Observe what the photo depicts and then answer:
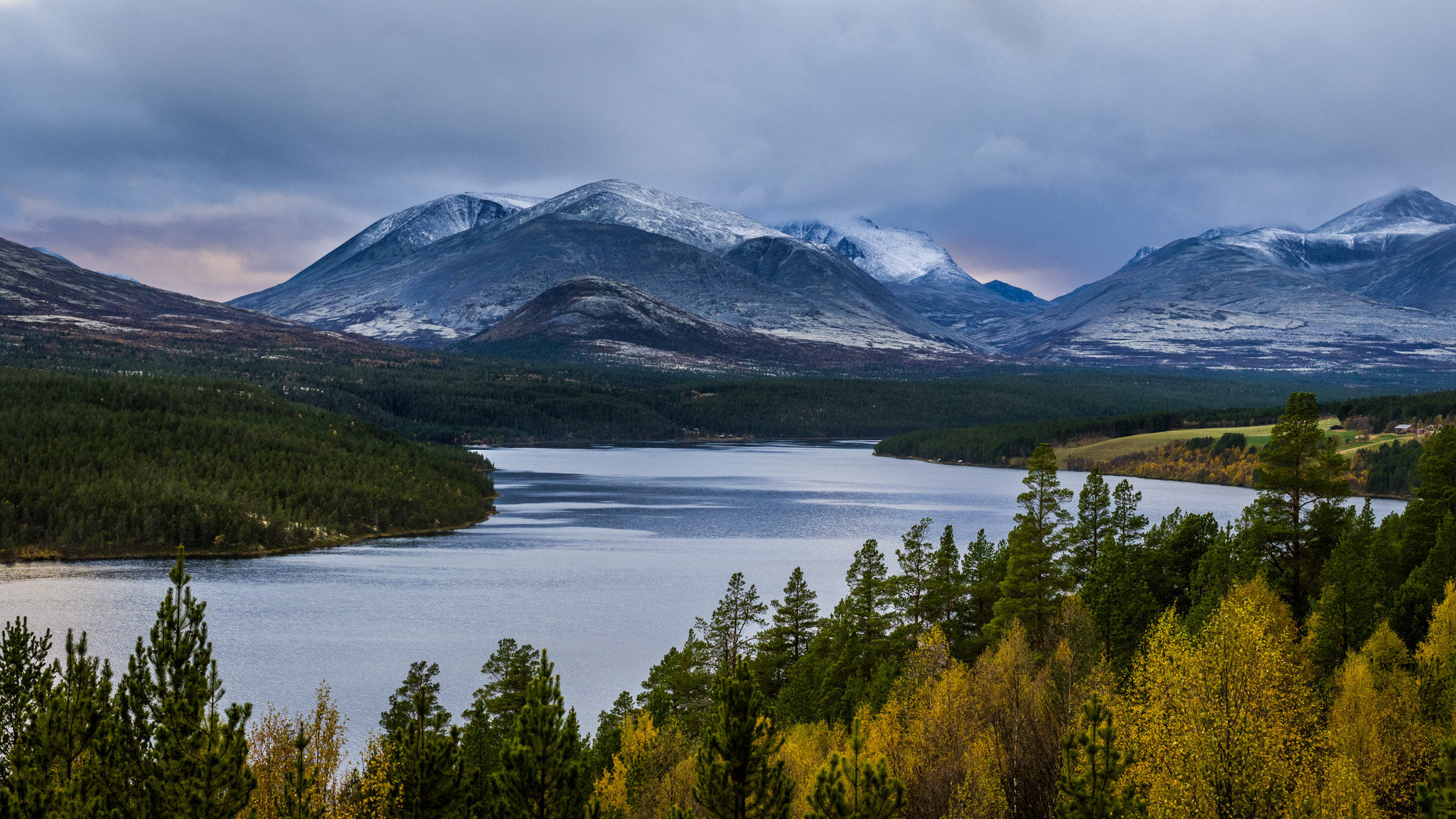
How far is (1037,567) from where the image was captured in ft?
201

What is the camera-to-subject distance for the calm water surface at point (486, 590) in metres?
66.2

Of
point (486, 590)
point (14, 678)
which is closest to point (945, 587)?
point (14, 678)

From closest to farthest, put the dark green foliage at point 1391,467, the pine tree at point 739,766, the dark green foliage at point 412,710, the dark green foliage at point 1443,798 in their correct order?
the dark green foliage at point 1443,798, the pine tree at point 739,766, the dark green foliage at point 412,710, the dark green foliage at point 1391,467

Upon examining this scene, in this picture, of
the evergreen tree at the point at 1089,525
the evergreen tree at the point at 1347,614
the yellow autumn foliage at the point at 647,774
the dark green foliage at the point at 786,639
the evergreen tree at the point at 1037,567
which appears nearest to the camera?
the yellow autumn foliage at the point at 647,774

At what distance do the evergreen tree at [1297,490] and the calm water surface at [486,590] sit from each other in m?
35.8

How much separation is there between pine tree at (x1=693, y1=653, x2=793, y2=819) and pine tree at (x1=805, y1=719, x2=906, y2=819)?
1622 millimetres

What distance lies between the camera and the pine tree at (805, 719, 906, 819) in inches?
836

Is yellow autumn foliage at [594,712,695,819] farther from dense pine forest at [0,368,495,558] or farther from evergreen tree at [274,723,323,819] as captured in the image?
dense pine forest at [0,368,495,558]

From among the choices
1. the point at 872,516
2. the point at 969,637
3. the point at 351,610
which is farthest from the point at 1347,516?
the point at 872,516

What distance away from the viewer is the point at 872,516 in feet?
494

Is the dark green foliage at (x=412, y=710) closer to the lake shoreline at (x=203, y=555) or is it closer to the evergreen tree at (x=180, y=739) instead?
the evergreen tree at (x=180, y=739)

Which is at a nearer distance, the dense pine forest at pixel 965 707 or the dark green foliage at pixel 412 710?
the dense pine forest at pixel 965 707

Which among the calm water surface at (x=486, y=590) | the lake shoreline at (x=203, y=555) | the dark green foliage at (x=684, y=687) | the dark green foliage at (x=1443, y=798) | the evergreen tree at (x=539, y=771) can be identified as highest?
the dark green foliage at (x=1443, y=798)

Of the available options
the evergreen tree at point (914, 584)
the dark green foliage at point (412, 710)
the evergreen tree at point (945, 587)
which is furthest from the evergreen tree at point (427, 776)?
the evergreen tree at point (945, 587)
